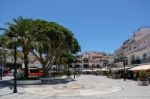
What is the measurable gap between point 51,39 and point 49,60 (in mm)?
11094

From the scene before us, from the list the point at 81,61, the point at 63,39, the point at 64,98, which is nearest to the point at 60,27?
the point at 63,39

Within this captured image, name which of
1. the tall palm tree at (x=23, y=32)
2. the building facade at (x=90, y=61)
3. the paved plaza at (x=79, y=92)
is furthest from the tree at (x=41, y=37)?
the building facade at (x=90, y=61)

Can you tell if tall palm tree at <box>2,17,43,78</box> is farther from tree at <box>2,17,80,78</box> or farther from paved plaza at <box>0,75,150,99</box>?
paved plaza at <box>0,75,150,99</box>

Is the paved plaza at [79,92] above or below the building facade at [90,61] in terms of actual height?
below

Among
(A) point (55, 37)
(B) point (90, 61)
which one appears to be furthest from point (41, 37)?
(B) point (90, 61)

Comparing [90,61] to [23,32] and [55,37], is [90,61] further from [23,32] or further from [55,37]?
[23,32]

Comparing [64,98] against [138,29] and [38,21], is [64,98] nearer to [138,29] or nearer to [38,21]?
[38,21]

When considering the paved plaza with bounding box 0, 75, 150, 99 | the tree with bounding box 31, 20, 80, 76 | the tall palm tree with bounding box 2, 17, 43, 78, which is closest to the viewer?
the paved plaza with bounding box 0, 75, 150, 99

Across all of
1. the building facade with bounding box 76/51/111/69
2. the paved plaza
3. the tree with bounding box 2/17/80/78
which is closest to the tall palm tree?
the tree with bounding box 2/17/80/78

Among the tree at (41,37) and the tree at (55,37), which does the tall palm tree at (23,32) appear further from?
the tree at (55,37)

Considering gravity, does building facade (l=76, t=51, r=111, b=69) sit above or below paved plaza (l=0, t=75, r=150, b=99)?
above

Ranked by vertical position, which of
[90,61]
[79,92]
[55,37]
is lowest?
[79,92]

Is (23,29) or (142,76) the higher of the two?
(23,29)

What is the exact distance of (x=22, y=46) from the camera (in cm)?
4228
